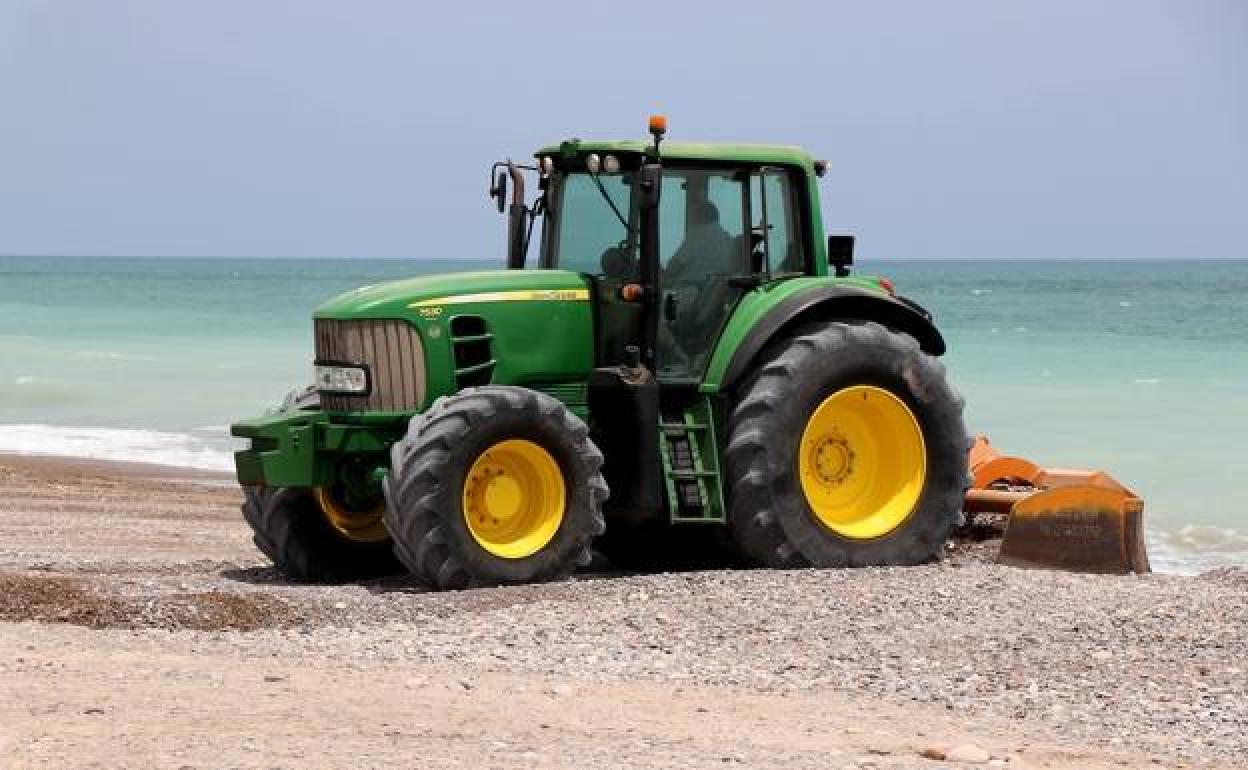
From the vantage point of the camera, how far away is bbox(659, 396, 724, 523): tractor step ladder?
36.1 ft

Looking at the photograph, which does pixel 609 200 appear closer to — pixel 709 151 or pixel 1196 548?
pixel 709 151

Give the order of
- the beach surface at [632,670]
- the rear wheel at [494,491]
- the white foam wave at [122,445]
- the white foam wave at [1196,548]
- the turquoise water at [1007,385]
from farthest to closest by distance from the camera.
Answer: the white foam wave at [122,445] < the turquoise water at [1007,385] < the white foam wave at [1196,548] < the rear wheel at [494,491] < the beach surface at [632,670]

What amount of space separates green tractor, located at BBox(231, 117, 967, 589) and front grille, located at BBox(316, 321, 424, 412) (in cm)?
1

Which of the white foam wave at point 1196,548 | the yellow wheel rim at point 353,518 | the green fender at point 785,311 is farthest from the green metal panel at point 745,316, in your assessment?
the white foam wave at point 1196,548

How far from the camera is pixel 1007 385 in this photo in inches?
1284

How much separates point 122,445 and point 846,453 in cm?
1427

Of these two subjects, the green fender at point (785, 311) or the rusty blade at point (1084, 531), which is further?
the rusty blade at point (1084, 531)

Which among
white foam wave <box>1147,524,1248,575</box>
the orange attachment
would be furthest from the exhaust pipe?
white foam wave <box>1147,524,1248,575</box>

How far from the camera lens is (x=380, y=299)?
10688 millimetres

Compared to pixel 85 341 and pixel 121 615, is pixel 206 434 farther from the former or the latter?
pixel 85 341

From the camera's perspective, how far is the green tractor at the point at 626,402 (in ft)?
34.2

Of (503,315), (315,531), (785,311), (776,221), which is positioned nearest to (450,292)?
(503,315)

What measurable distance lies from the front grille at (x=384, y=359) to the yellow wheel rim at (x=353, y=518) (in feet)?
1.94

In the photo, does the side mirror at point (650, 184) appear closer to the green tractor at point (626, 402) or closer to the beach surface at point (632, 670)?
the green tractor at point (626, 402)
